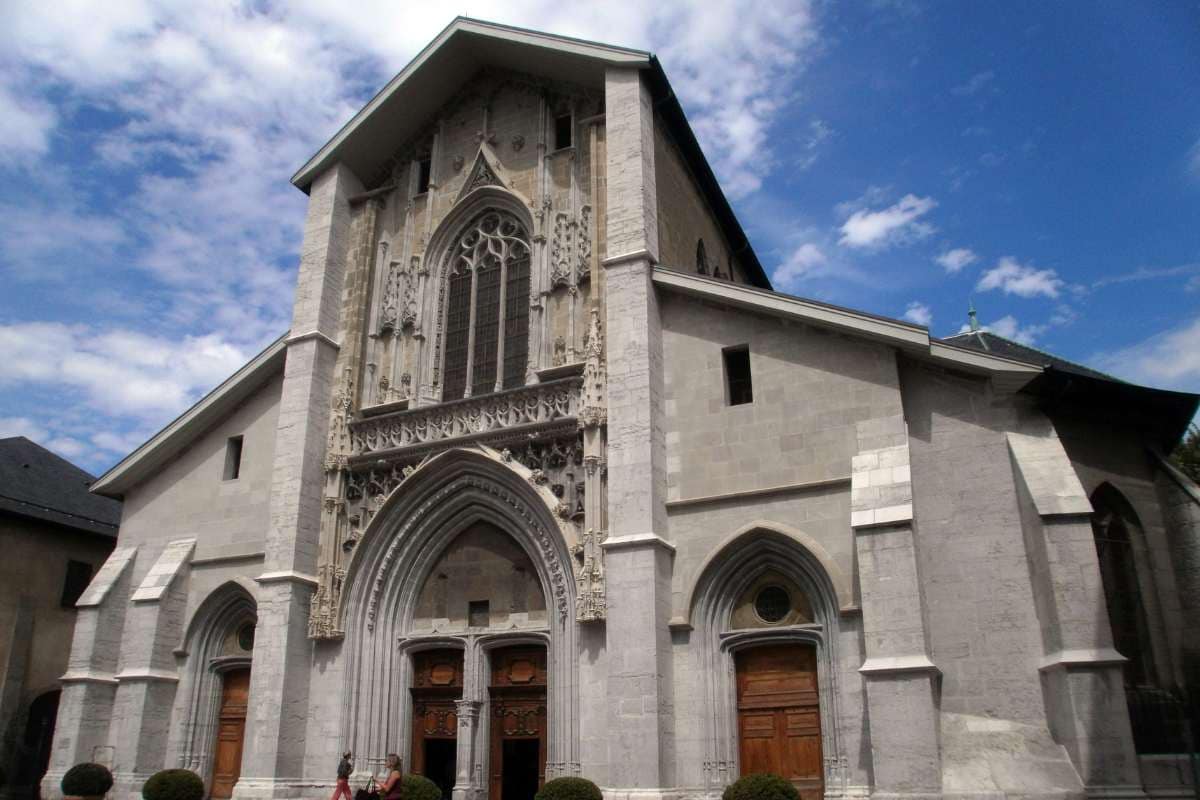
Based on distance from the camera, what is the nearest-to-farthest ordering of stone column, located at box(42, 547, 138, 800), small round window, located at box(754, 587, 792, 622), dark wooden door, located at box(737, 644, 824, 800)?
dark wooden door, located at box(737, 644, 824, 800), small round window, located at box(754, 587, 792, 622), stone column, located at box(42, 547, 138, 800)

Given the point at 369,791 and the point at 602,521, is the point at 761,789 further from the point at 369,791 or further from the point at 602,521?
the point at 369,791

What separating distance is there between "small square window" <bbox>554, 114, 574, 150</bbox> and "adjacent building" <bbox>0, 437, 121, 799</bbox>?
50.5ft

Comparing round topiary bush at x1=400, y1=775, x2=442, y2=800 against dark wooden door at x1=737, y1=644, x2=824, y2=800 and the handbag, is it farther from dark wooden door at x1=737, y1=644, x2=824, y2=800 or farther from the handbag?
dark wooden door at x1=737, y1=644, x2=824, y2=800

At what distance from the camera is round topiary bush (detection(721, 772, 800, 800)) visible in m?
12.4

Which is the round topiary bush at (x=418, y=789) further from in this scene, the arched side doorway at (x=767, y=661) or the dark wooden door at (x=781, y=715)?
the dark wooden door at (x=781, y=715)

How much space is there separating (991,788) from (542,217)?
12419mm

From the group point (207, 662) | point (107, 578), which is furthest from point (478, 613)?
point (107, 578)

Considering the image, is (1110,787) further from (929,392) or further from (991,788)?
(929,392)

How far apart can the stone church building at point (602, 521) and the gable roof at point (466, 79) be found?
0.08m

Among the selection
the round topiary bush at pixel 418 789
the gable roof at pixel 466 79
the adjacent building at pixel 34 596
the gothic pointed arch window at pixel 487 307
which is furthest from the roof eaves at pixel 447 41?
the round topiary bush at pixel 418 789

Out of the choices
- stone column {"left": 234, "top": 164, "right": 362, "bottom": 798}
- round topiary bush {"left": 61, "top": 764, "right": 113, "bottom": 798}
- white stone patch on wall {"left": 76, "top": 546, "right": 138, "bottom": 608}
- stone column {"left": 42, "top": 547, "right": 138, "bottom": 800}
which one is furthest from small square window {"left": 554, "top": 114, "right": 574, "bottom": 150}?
round topiary bush {"left": 61, "top": 764, "right": 113, "bottom": 798}

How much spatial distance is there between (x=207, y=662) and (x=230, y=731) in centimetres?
142

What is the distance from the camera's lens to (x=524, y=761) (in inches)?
646

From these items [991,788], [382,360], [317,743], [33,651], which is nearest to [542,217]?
[382,360]
